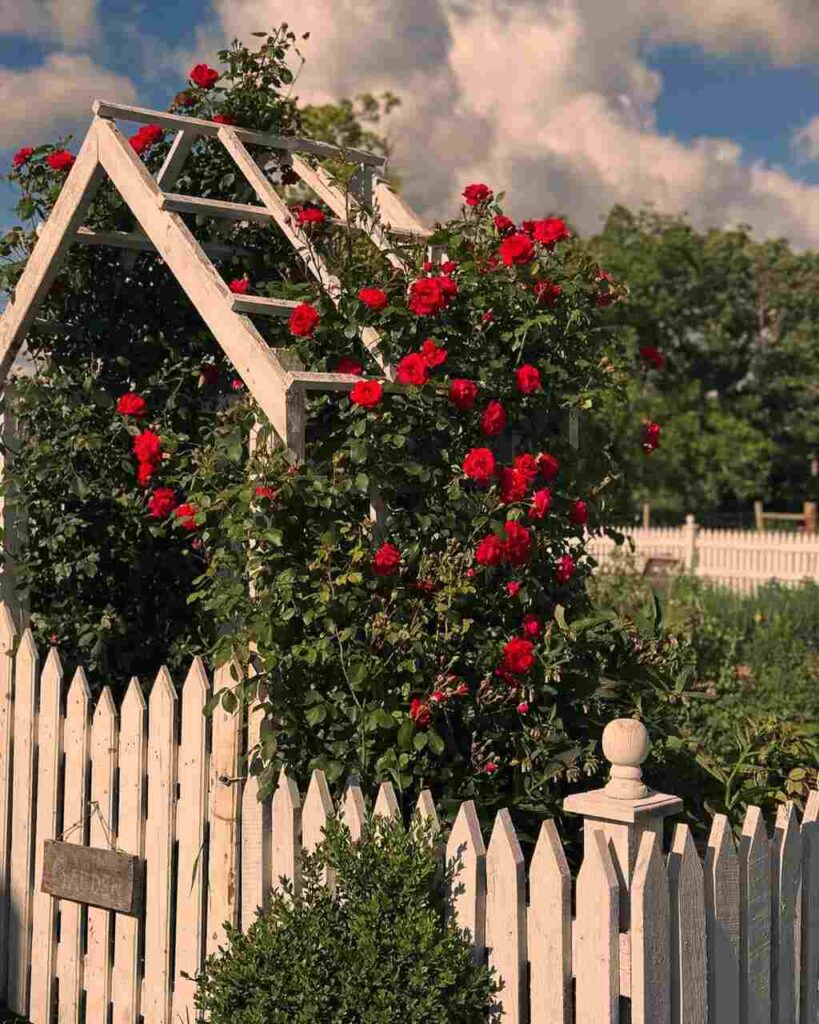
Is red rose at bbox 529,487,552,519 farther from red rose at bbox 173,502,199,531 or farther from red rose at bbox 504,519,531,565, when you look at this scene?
red rose at bbox 173,502,199,531

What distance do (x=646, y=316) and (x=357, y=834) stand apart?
31514 millimetres

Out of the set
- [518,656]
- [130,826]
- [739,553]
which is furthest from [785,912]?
[739,553]

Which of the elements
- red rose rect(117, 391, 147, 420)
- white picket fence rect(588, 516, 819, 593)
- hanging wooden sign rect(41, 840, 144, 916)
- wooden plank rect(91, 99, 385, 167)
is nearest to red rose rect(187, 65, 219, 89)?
wooden plank rect(91, 99, 385, 167)

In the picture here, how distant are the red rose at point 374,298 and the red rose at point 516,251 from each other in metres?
0.50

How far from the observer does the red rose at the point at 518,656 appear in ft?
12.0

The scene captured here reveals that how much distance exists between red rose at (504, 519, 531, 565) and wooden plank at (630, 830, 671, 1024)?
3.94 feet

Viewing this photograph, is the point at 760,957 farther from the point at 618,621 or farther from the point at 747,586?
the point at 747,586

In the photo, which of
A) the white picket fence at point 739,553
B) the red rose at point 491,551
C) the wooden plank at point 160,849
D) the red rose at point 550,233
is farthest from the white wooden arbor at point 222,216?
the white picket fence at point 739,553

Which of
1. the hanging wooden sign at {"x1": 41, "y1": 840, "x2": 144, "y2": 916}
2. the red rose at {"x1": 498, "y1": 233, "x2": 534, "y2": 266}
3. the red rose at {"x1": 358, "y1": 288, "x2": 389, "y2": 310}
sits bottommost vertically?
the hanging wooden sign at {"x1": 41, "y1": 840, "x2": 144, "y2": 916}

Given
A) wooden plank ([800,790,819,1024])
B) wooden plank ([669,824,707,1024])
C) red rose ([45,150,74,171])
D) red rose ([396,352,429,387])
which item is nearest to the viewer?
wooden plank ([669,824,707,1024])

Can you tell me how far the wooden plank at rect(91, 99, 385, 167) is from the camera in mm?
4754

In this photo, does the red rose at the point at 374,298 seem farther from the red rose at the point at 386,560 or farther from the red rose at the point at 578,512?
the red rose at the point at 578,512

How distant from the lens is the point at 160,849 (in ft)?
12.4

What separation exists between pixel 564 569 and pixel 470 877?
1.37m
